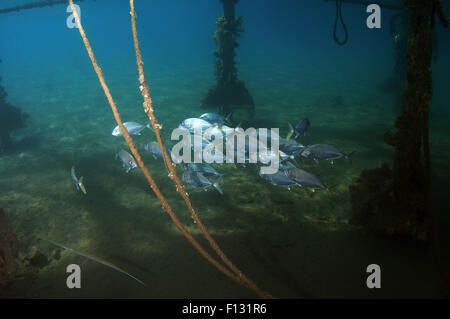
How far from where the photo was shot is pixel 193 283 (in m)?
3.02

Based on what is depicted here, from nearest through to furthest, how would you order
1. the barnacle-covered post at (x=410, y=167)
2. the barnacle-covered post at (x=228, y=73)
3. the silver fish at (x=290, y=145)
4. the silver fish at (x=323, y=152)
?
the barnacle-covered post at (x=410, y=167), the silver fish at (x=323, y=152), the silver fish at (x=290, y=145), the barnacle-covered post at (x=228, y=73)

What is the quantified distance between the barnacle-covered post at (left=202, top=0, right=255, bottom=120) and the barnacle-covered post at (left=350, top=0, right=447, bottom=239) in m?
8.00

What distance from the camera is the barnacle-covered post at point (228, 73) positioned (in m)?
10.5

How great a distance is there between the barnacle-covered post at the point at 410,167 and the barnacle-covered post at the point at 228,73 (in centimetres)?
800

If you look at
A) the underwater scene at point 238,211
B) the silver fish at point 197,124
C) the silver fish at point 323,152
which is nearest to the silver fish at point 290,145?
the underwater scene at point 238,211

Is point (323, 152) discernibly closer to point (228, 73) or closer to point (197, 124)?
point (197, 124)

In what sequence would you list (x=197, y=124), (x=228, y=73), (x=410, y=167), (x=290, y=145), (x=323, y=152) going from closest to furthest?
1. (x=410, y=167)
2. (x=323, y=152)
3. (x=290, y=145)
4. (x=197, y=124)
5. (x=228, y=73)

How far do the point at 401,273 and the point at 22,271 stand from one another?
5405mm

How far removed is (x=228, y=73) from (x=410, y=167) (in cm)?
938

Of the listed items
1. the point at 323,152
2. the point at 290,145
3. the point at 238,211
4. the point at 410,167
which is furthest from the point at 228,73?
the point at 410,167

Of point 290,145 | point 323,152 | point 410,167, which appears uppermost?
point 290,145

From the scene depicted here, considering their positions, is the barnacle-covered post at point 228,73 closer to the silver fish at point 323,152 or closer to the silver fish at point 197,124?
the silver fish at point 197,124

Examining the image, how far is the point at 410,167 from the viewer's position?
10.3 ft
